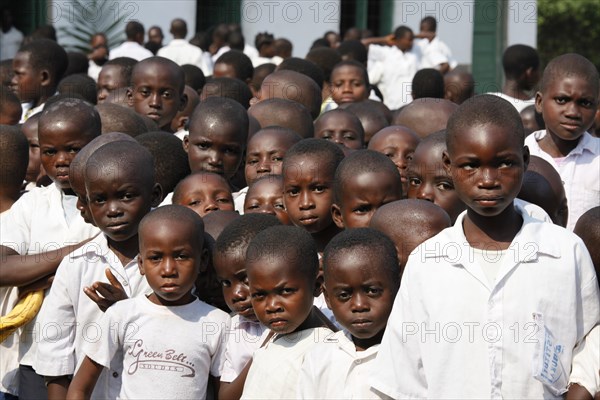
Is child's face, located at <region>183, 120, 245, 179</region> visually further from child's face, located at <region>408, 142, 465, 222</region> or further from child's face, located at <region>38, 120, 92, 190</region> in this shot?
child's face, located at <region>408, 142, 465, 222</region>

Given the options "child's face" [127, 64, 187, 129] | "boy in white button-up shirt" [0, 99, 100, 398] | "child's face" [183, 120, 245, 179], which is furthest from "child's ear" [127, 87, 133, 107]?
"boy in white button-up shirt" [0, 99, 100, 398]

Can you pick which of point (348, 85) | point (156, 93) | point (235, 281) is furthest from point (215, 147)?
point (348, 85)

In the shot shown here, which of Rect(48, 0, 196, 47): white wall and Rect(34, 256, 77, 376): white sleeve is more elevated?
Rect(48, 0, 196, 47): white wall

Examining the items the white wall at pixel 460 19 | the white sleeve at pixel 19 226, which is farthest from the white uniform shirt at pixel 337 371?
the white wall at pixel 460 19

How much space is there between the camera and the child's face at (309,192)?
178 inches

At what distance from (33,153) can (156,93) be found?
102 cm

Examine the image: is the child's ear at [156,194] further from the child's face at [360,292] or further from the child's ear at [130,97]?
the child's ear at [130,97]

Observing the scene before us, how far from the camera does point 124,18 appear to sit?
1323 centimetres

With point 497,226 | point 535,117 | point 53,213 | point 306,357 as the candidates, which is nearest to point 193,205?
point 53,213

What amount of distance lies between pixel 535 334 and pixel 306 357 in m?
0.71

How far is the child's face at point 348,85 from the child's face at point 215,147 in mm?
2509

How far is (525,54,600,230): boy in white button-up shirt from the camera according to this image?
528 cm

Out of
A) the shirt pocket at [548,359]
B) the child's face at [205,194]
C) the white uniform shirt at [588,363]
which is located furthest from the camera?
the child's face at [205,194]

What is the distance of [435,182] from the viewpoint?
466 cm
